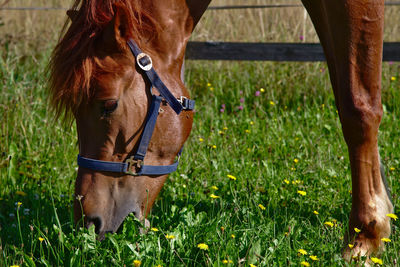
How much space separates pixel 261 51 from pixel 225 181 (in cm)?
235

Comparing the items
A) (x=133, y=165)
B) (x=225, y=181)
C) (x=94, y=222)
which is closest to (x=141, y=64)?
(x=133, y=165)

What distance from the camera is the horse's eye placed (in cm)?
218

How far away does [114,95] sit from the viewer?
2188mm

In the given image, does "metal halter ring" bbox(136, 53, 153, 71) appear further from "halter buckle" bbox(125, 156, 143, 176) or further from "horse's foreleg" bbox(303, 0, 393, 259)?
"horse's foreleg" bbox(303, 0, 393, 259)

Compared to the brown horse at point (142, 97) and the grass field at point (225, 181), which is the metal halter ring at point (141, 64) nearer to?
the brown horse at point (142, 97)

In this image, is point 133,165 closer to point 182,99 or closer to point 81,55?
point 182,99

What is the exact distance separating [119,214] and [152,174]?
0.82 feet

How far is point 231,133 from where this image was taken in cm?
434

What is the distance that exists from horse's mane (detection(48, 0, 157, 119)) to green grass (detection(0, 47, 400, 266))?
11.7 inches

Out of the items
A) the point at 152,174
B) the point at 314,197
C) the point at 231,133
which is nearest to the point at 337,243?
the point at 314,197

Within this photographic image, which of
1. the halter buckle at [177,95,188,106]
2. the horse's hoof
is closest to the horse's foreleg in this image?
the horse's hoof

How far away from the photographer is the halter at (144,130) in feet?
7.32

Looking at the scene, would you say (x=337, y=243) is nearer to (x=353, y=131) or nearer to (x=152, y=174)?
(x=353, y=131)

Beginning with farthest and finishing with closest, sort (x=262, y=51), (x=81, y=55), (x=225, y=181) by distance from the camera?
(x=262, y=51) < (x=225, y=181) < (x=81, y=55)
